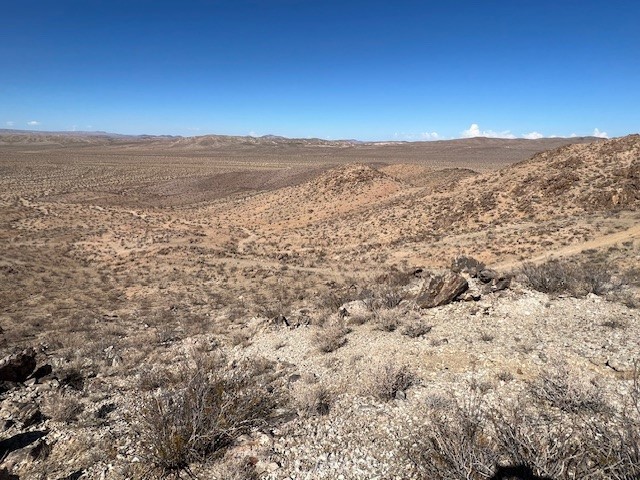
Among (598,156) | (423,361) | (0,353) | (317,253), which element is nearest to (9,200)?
(317,253)

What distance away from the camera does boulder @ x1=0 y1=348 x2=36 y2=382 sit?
640 centimetres

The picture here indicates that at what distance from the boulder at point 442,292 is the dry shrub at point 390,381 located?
3.16 meters

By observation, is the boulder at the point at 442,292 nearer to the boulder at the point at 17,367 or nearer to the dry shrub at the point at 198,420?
the dry shrub at the point at 198,420

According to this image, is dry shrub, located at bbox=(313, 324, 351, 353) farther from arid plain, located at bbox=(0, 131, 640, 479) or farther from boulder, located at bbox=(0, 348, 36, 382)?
boulder, located at bbox=(0, 348, 36, 382)

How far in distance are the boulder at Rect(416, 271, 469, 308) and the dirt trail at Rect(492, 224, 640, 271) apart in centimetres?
585

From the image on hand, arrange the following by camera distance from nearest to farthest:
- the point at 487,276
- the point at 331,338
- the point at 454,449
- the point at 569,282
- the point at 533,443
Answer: the point at 454,449 → the point at 533,443 → the point at 331,338 → the point at 569,282 → the point at 487,276

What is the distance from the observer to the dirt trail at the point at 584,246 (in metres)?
14.3

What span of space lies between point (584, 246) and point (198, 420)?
15513 mm

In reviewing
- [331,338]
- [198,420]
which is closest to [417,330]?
[331,338]

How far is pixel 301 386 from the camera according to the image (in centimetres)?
618

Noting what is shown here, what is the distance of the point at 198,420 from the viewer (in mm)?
4500

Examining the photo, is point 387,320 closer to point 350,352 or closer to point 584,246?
point 350,352

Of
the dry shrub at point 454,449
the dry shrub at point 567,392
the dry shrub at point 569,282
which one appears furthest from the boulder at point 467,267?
the dry shrub at point 454,449

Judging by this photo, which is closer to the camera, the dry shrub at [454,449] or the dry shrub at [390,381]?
the dry shrub at [454,449]
